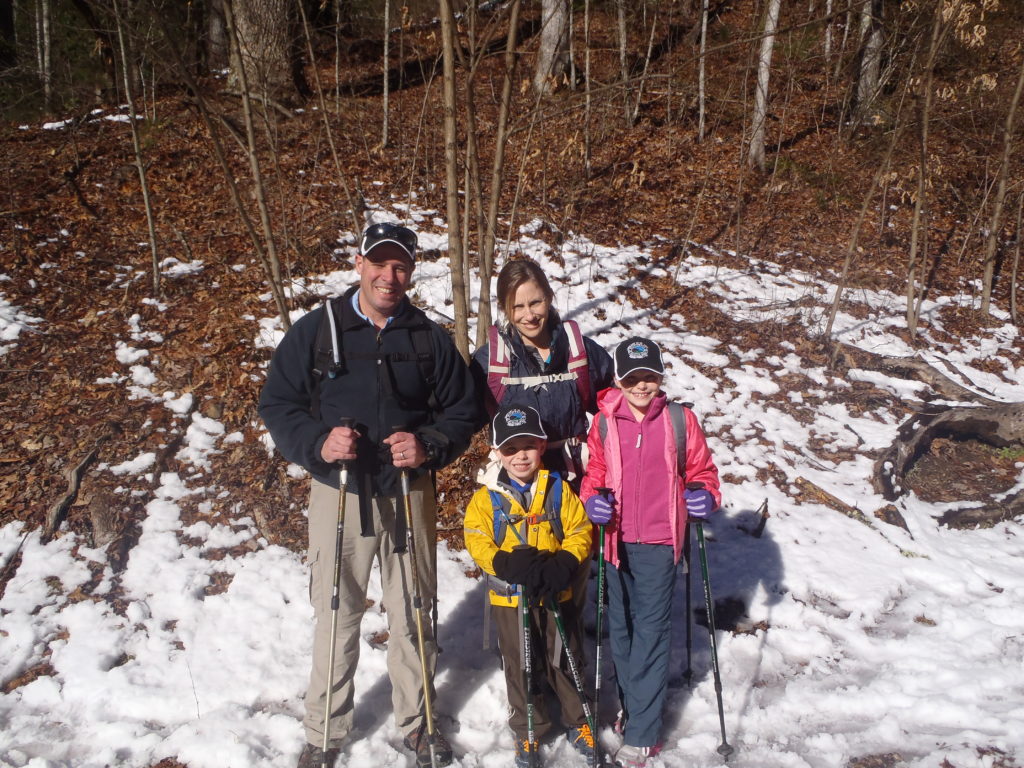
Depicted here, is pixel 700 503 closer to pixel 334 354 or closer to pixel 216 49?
pixel 334 354

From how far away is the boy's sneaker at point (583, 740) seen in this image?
12.2 feet

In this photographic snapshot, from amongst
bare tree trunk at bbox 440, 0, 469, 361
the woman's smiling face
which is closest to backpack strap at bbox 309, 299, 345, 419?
the woman's smiling face

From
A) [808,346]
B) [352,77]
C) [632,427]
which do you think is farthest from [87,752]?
[352,77]

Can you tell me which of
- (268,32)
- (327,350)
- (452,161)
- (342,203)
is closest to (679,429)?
(327,350)

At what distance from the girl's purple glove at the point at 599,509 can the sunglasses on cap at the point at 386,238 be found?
61.5 inches

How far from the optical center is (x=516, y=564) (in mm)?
3303

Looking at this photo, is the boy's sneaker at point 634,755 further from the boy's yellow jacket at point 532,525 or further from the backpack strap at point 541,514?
the backpack strap at point 541,514

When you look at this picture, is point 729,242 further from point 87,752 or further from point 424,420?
point 87,752

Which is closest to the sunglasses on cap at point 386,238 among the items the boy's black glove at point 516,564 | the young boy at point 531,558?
the young boy at point 531,558

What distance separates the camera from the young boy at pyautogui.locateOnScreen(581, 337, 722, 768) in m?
3.68

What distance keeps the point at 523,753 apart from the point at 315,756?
1128 mm

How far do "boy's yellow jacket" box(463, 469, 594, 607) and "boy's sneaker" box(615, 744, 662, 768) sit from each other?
4.08 feet

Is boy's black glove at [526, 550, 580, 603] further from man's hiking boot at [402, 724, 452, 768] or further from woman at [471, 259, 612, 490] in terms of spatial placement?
man's hiking boot at [402, 724, 452, 768]

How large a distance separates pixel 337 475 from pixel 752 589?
3500 mm
